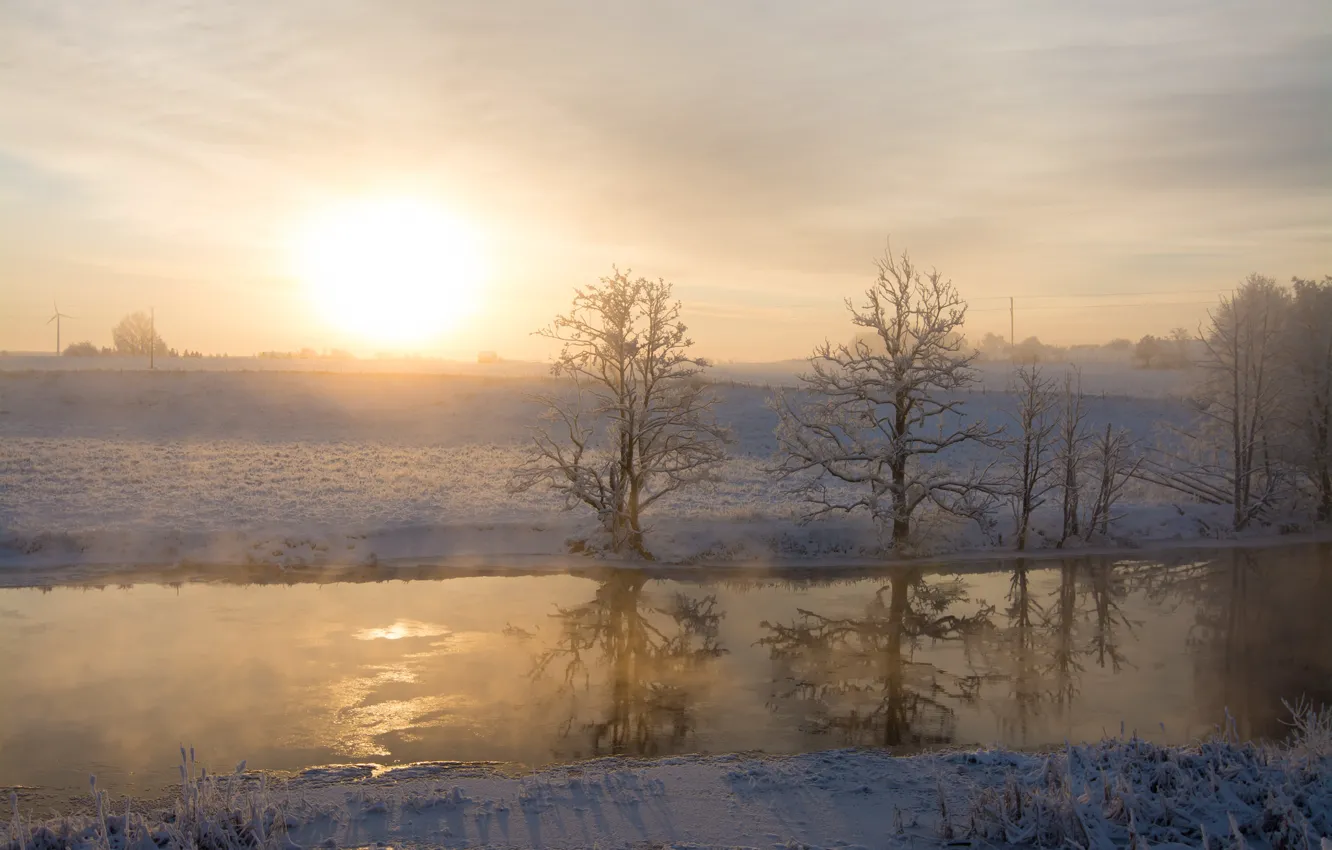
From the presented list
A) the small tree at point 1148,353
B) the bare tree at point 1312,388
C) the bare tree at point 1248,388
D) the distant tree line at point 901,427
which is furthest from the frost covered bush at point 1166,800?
the small tree at point 1148,353

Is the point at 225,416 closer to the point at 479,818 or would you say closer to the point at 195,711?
the point at 195,711

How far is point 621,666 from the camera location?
1775cm

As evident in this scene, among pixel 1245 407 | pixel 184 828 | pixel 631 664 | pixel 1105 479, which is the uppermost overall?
pixel 1245 407

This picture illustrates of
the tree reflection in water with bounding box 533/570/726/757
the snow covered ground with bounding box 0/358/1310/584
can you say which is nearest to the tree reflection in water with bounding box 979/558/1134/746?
the snow covered ground with bounding box 0/358/1310/584

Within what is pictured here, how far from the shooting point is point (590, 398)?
53.8 meters

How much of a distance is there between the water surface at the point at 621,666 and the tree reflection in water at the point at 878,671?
0.07 m

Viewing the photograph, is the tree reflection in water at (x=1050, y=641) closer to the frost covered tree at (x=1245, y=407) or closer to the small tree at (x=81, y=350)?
the frost covered tree at (x=1245, y=407)

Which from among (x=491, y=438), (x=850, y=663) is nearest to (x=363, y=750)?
(x=850, y=663)

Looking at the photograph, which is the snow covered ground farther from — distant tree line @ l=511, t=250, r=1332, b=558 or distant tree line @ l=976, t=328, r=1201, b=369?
distant tree line @ l=976, t=328, r=1201, b=369

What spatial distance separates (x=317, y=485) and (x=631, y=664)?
845 inches

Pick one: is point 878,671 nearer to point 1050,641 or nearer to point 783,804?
point 1050,641

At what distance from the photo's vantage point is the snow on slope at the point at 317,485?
91.0ft

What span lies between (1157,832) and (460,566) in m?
21.1

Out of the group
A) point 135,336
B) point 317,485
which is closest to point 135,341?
point 135,336
